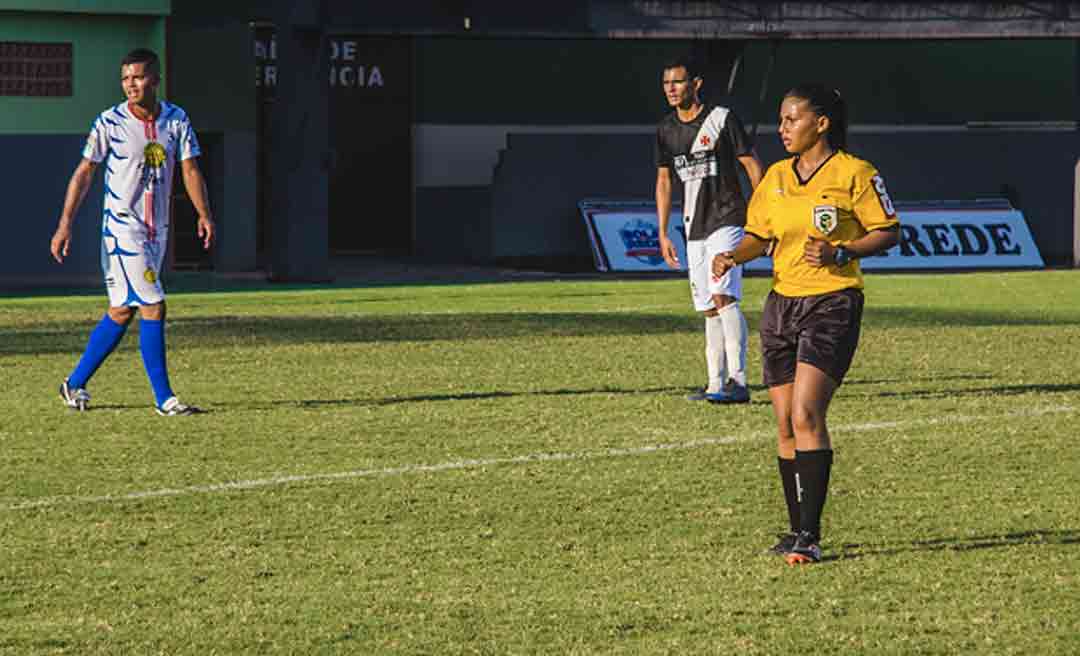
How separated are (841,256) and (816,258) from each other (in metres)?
0.11

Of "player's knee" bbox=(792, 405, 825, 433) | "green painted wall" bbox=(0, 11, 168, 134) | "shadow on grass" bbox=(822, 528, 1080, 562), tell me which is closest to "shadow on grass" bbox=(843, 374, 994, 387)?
"shadow on grass" bbox=(822, 528, 1080, 562)

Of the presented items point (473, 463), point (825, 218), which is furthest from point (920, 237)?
point (825, 218)

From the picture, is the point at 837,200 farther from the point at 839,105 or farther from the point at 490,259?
the point at 490,259

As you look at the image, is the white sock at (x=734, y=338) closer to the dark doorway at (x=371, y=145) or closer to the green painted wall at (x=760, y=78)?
the green painted wall at (x=760, y=78)

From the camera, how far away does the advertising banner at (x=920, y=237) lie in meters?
32.8

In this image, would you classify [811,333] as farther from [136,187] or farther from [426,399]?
[426,399]

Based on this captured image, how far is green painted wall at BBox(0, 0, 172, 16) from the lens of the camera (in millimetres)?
29438

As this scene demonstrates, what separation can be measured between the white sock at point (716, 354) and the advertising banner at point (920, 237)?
713 inches

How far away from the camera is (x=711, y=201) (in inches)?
541

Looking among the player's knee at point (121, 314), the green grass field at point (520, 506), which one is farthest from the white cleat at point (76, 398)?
the player's knee at point (121, 314)

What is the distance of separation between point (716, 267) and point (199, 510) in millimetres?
2729

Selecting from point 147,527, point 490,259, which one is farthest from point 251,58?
point 147,527

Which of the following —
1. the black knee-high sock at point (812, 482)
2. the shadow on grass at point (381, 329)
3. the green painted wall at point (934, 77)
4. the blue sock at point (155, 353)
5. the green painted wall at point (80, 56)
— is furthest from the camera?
the green painted wall at point (934, 77)

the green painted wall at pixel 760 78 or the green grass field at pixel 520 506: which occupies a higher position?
the green painted wall at pixel 760 78
